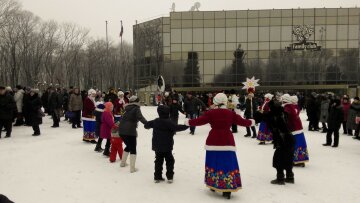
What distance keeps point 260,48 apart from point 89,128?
32546mm

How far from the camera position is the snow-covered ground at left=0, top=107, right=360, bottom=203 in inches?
234

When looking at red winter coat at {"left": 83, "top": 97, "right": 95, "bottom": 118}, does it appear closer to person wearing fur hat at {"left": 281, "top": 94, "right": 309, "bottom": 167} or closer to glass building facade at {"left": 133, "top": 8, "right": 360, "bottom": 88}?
person wearing fur hat at {"left": 281, "top": 94, "right": 309, "bottom": 167}

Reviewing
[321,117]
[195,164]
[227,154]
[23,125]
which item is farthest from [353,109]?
[23,125]

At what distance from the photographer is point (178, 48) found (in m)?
40.6

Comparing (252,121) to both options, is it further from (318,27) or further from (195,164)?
(318,27)

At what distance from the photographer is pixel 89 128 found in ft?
37.1

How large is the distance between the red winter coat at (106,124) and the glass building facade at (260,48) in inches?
1236

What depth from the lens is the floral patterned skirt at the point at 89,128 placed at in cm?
1117

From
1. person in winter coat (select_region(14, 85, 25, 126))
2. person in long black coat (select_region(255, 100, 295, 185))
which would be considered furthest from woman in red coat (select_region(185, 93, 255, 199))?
person in winter coat (select_region(14, 85, 25, 126))

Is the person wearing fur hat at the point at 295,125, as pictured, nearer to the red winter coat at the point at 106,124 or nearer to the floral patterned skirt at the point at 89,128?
the red winter coat at the point at 106,124

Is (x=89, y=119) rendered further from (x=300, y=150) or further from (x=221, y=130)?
(x=300, y=150)

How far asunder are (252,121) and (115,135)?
3.59 metres

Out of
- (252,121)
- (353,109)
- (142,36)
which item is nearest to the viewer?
(252,121)

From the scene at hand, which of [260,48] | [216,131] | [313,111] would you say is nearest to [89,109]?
[216,131]
